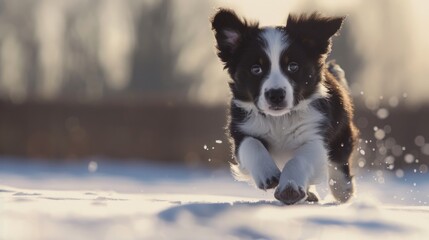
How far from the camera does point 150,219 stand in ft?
14.5

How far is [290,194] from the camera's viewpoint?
17.9 feet

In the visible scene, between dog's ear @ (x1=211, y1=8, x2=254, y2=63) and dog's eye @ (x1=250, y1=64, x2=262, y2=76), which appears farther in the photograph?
dog's ear @ (x1=211, y1=8, x2=254, y2=63)

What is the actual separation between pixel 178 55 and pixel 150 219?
20760 mm

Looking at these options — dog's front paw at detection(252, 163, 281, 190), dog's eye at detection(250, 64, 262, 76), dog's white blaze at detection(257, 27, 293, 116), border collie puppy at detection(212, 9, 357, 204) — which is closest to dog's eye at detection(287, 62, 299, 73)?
border collie puppy at detection(212, 9, 357, 204)

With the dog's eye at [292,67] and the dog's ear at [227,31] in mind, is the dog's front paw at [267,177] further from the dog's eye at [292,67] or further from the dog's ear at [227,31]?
the dog's ear at [227,31]

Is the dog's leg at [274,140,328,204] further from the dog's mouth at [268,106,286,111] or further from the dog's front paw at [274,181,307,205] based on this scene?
the dog's mouth at [268,106,286,111]

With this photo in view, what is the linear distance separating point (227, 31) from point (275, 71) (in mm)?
850

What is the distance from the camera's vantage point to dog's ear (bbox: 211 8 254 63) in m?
6.68

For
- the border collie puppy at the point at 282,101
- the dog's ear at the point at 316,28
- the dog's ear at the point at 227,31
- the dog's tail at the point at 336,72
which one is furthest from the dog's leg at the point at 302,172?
the dog's tail at the point at 336,72

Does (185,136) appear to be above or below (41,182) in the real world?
above

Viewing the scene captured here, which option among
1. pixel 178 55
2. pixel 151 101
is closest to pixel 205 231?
pixel 151 101

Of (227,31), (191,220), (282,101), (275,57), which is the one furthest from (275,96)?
(191,220)

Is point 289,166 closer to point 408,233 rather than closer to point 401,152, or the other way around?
point 408,233

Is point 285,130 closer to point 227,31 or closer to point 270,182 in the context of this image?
point 270,182
